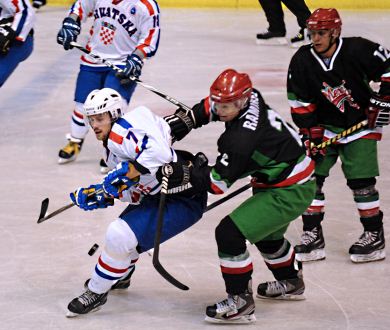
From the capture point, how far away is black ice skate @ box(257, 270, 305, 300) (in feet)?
13.4

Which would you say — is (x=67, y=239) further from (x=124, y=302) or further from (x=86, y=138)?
(x=86, y=138)

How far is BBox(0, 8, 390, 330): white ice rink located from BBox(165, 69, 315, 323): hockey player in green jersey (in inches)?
7.4

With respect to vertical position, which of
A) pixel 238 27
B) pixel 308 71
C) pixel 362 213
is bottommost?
pixel 238 27

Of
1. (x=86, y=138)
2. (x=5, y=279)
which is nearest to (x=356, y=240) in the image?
(x=5, y=279)

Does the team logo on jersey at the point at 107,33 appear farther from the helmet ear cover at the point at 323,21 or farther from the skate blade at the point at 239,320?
the skate blade at the point at 239,320

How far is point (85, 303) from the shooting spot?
12.9ft

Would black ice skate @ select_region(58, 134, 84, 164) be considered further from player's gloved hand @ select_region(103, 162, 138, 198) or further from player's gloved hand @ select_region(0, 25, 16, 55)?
player's gloved hand @ select_region(103, 162, 138, 198)

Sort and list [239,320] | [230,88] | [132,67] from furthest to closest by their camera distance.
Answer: [132,67]
[239,320]
[230,88]

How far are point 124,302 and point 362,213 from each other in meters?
1.19

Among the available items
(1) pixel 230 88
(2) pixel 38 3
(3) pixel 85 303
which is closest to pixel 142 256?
(3) pixel 85 303

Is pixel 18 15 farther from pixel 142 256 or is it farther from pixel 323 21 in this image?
pixel 323 21

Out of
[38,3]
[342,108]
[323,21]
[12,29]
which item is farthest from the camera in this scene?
[38,3]

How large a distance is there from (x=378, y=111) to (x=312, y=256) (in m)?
0.72

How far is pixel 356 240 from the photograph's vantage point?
15.7ft
